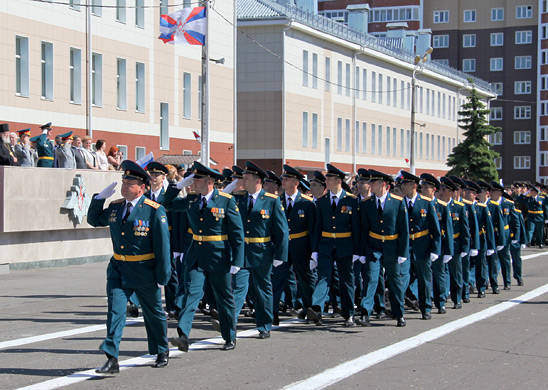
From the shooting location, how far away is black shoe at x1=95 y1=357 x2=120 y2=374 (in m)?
8.86

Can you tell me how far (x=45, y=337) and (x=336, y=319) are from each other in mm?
4032

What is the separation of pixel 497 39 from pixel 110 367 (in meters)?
93.8

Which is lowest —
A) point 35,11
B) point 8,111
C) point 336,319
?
point 336,319

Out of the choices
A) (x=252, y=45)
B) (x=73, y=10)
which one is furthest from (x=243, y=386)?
(x=252, y=45)

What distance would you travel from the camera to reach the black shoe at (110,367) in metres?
→ 8.86

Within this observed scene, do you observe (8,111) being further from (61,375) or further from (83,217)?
(61,375)

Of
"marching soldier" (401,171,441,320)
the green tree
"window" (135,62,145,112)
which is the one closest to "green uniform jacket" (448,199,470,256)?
"marching soldier" (401,171,441,320)

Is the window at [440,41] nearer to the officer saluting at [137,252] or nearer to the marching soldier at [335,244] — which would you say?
the marching soldier at [335,244]

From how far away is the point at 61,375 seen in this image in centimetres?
897

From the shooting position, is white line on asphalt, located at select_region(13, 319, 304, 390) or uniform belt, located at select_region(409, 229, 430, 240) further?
uniform belt, located at select_region(409, 229, 430, 240)

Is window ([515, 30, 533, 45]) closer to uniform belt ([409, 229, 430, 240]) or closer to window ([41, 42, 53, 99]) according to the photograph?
window ([41, 42, 53, 99])

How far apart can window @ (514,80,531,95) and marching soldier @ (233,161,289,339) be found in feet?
296

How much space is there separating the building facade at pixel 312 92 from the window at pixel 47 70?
19.6m

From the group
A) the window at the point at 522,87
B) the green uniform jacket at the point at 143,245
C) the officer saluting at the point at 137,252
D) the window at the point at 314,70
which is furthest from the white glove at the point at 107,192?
the window at the point at 522,87
